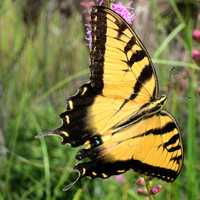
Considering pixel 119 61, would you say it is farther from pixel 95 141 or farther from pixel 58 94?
pixel 58 94

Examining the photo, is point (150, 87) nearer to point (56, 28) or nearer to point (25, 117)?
point (25, 117)

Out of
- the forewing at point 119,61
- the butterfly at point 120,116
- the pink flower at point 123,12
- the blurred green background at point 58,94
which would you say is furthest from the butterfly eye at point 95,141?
the blurred green background at point 58,94

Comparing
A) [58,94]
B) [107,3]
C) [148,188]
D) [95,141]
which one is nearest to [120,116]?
[95,141]

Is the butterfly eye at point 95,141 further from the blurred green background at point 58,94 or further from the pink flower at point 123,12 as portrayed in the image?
the blurred green background at point 58,94

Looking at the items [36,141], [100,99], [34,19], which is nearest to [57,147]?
[36,141]

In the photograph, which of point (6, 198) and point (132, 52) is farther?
point (6, 198)

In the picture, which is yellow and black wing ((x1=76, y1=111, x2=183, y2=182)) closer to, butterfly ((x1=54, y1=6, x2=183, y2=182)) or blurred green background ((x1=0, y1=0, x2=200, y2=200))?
butterfly ((x1=54, y1=6, x2=183, y2=182))
